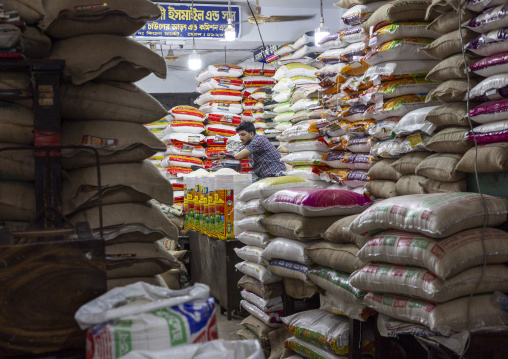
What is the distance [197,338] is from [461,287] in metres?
1.40

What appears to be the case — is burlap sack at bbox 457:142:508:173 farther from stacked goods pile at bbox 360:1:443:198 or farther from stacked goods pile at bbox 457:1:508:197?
stacked goods pile at bbox 360:1:443:198

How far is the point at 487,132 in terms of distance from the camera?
110 inches

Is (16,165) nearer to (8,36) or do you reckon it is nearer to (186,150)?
(8,36)

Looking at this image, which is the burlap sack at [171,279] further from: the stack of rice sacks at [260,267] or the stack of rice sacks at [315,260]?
the stack of rice sacks at [315,260]

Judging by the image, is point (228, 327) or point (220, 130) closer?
point (228, 327)

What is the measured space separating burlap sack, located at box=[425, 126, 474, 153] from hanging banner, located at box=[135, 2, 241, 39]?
5.83 m

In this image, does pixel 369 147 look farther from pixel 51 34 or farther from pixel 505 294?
pixel 51 34

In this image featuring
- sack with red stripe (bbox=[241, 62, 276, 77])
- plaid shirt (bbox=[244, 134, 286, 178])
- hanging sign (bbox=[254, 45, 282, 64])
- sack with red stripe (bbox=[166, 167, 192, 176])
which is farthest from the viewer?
sack with red stripe (bbox=[241, 62, 276, 77])

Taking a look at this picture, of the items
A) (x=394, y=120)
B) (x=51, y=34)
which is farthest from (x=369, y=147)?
(x=51, y=34)

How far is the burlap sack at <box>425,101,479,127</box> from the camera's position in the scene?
300 centimetres

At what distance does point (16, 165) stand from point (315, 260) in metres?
1.83

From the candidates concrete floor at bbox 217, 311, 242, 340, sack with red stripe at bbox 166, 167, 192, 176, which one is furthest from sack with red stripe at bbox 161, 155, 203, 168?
concrete floor at bbox 217, 311, 242, 340

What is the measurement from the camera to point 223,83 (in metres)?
9.09

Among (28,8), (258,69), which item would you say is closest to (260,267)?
(28,8)
